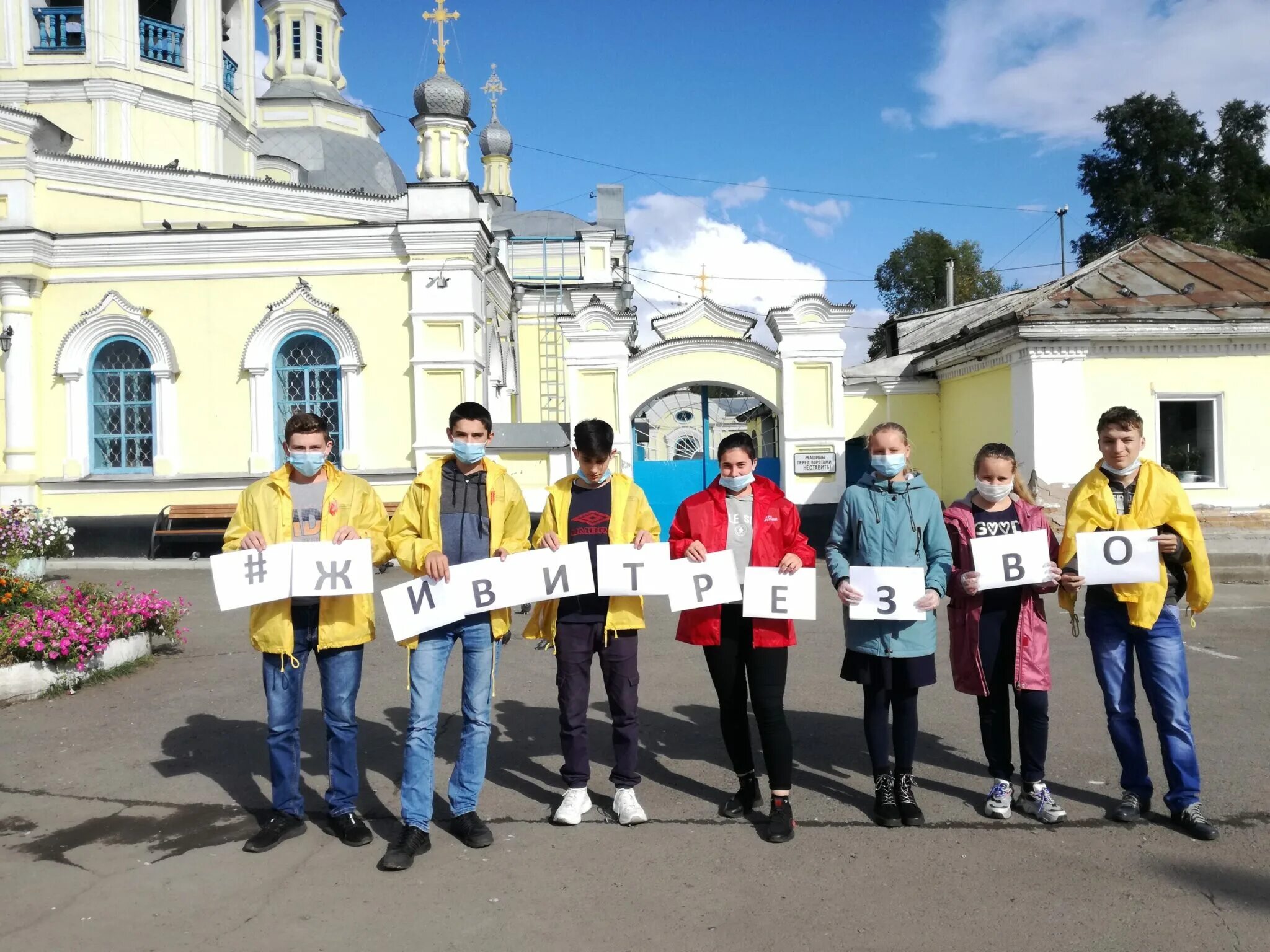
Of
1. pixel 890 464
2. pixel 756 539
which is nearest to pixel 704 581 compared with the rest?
pixel 756 539

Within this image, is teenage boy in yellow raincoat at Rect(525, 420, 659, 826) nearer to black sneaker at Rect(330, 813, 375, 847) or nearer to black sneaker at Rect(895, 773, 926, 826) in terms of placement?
black sneaker at Rect(330, 813, 375, 847)

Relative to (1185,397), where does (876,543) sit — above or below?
below

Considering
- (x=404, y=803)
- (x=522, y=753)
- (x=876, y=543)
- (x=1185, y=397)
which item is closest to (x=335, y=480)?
(x=404, y=803)

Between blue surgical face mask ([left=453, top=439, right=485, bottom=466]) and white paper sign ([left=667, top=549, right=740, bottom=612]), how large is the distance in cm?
101

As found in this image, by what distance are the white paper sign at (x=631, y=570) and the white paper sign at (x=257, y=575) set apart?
1.38m

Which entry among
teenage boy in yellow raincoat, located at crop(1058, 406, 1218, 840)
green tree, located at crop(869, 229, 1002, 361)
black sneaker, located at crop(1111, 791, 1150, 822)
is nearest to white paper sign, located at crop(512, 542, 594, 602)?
teenage boy in yellow raincoat, located at crop(1058, 406, 1218, 840)

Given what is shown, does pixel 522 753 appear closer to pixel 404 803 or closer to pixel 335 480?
pixel 404 803

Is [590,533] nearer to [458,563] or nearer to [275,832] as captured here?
[458,563]

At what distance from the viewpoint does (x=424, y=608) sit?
4.25 metres

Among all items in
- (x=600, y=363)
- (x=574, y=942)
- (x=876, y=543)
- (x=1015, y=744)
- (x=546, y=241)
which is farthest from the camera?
(x=546, y=241)

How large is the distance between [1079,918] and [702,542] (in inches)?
82.2

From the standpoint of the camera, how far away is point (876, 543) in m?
4.43

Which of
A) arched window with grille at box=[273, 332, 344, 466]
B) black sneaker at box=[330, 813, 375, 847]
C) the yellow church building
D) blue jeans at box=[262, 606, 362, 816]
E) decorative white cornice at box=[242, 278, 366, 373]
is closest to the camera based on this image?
black sneaker at box=[330, 813, 375, 847]

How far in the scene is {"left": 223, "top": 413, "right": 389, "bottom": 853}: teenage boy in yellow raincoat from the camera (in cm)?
432
